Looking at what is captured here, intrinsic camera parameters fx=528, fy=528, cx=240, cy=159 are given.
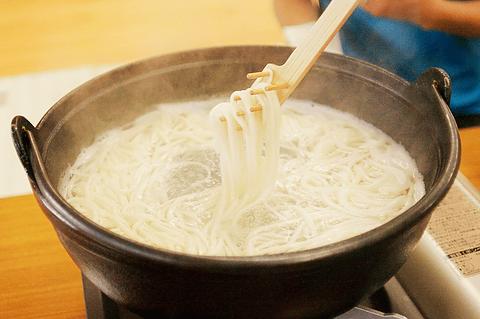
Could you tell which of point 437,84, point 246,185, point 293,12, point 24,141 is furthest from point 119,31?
point 437,84

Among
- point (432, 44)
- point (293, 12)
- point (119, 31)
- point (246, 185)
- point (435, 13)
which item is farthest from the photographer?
point (119, 31)

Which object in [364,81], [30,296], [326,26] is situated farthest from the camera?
[364,81]

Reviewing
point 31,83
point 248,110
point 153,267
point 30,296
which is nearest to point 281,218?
point 248,110

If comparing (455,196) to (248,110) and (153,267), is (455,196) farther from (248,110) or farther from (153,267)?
(153,267)

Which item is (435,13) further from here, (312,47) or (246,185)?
(246,185)

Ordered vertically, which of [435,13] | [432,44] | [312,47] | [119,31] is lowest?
[119,31]

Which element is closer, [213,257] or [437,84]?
[213,257]

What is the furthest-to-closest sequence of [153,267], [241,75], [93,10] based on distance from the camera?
[93,10], [241,75], [153,267]

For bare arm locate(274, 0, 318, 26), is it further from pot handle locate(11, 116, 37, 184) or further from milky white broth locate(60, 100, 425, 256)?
pot handle locate(11, 116, 37, 184)
